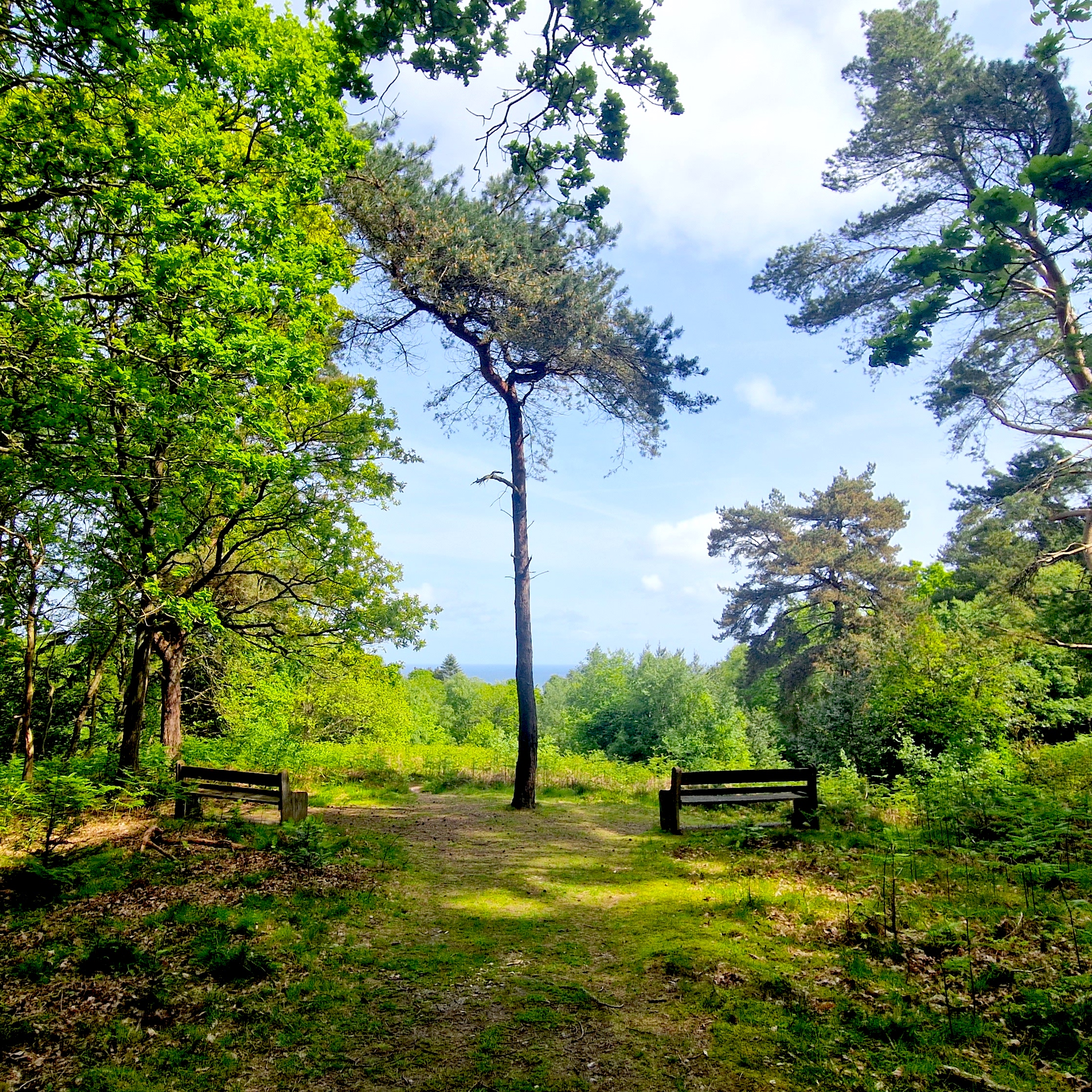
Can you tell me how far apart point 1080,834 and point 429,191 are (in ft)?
47.9

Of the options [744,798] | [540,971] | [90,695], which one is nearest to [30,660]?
[90,695]

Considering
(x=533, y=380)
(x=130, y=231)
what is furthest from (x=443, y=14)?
(x=533, y=380)

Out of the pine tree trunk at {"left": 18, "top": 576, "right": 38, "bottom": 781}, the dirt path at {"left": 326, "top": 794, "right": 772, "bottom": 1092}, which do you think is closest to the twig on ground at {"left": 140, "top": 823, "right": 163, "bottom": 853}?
the dirt path at {"left": 326, "top": 794, "right": 772, "bottom": 1092}

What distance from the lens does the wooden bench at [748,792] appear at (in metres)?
9.11

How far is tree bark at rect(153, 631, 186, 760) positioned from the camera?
10938 mm

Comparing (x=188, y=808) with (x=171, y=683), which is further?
(x=171, y=683)

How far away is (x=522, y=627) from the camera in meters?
14.3

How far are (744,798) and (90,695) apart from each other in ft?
42.2

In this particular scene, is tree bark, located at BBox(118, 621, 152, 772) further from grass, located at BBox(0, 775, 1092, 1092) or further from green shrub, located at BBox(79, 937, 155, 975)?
green shrub, located at BBox(79, 937, 155, 975)

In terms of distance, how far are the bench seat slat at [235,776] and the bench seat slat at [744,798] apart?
20.2 ft

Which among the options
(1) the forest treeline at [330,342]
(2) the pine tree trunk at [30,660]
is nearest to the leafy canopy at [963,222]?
(1) the forest treeline at [330,342]

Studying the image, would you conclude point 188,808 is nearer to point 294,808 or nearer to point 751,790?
point 294,808

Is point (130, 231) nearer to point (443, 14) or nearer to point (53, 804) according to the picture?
point (443, 14)

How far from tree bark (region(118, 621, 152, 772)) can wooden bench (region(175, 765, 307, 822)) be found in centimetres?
95
